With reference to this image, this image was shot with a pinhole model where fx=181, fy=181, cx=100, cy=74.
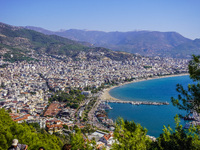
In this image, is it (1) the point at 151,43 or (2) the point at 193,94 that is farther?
(1) the point at 151,43

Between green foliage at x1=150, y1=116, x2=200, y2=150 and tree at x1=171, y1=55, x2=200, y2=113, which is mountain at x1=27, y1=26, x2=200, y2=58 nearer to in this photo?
tree at x1=171, y1=55, x2=200, y2=113

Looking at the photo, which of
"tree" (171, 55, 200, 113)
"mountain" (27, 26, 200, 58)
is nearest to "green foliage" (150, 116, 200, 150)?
"tree" (171, 55, 200, 113)

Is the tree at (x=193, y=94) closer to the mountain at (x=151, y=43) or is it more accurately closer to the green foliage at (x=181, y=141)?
the green foliage at (x=181, y=141)

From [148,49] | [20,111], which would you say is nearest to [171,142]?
[20,111]

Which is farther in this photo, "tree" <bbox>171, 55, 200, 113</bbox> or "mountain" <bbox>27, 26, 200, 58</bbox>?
"mountain" <bbox>27, 26, 200, 58</bbox>

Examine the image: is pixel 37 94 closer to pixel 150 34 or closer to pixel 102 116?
pixel 102 116

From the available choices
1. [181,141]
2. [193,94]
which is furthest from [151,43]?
[181,141]

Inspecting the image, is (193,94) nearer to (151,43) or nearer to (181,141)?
(181,141)

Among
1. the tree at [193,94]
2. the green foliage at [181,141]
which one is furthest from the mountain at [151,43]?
the green foliage at [181,141]
